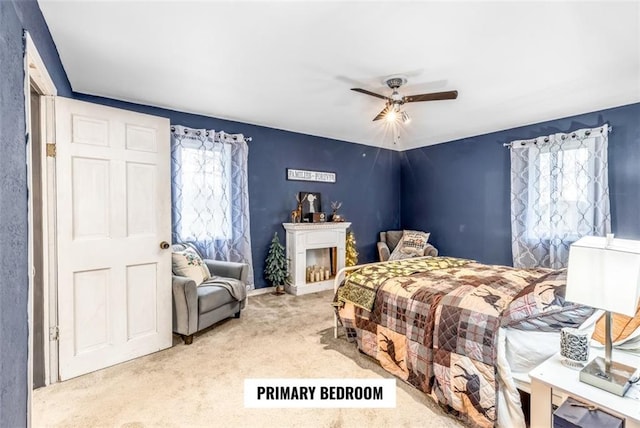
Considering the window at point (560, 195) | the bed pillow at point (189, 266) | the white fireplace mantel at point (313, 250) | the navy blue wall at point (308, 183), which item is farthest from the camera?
the white fireplace mantel at point (313, 250)

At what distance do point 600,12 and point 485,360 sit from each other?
86.5 inches

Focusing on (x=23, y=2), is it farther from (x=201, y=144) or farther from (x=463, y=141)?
(x=463, y=141)

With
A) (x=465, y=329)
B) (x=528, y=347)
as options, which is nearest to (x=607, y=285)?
(x=528, y=347)

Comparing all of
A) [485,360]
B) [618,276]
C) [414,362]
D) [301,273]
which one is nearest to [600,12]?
[618,276]

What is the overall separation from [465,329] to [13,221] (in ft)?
7.49

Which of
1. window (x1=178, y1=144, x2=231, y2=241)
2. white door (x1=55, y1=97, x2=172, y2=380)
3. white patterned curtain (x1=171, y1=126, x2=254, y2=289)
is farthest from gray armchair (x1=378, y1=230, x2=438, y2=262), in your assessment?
white door (x1=55, y1=97, x2=172, y2=380)

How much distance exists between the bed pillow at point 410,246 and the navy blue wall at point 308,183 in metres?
0.56

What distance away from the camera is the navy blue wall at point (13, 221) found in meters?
1.16

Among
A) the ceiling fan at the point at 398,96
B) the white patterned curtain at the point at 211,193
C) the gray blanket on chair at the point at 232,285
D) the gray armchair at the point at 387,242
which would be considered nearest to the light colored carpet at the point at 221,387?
the gray blanket on chair at the point at 232,285

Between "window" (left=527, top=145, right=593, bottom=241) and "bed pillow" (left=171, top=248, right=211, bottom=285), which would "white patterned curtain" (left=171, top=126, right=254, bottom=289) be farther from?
"window" (left=527, top=145, right=593, bottom=241)

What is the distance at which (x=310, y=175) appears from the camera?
505 cm

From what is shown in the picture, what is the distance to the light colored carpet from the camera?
→ 73.1 inches

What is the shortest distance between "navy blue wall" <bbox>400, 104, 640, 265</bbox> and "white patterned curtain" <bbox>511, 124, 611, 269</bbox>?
0.15 m

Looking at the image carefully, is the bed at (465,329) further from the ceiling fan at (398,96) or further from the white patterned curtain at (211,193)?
the white patterned curtain at (211,193)
